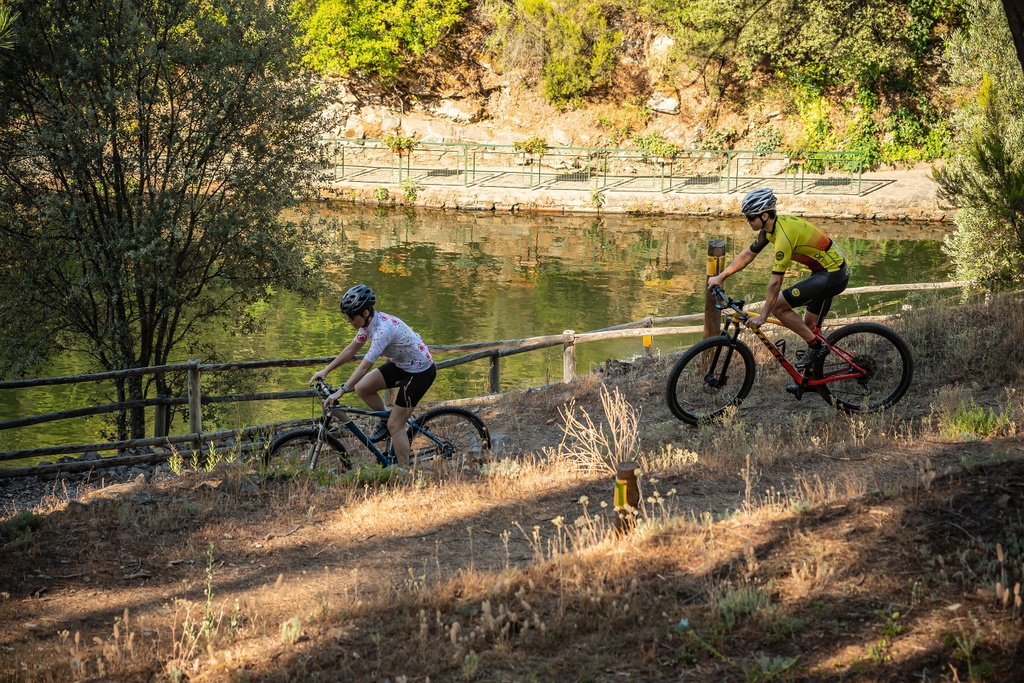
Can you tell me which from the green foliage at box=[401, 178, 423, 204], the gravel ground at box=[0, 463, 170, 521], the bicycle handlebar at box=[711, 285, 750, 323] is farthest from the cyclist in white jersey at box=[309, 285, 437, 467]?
the green foliage at box=[401, 178, 423, 204]

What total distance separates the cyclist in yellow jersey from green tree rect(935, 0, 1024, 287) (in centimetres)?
735

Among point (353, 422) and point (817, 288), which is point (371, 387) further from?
point (817, 288)

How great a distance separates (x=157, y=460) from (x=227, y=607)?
643cm

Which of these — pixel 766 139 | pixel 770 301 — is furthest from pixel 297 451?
pixel 766 139

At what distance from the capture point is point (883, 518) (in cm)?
583

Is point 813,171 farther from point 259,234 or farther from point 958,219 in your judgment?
point 259,234

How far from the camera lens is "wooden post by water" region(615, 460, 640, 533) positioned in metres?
6.09

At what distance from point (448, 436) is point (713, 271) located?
130 inches

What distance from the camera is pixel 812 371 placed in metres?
9.05

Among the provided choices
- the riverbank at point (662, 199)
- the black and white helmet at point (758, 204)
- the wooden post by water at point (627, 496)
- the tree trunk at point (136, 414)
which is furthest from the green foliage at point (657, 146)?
the wooden post by water at point (627, 496)

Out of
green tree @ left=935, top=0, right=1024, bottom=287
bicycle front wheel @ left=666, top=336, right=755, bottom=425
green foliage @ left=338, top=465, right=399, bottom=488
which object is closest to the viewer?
green foliage @ left=338, top=465, right=399, bottom=488

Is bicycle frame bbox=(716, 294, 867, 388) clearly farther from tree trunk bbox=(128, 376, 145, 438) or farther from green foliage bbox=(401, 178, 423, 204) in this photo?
green foliage bbox=(401, 178, 423, 204)

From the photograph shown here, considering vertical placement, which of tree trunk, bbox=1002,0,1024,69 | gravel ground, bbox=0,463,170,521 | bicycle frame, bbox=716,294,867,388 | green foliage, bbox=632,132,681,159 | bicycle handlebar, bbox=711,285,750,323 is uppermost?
green foliage, bbox=632,132,681,159

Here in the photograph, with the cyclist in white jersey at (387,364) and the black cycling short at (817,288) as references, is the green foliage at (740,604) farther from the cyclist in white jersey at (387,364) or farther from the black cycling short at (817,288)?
the black cycling short at (817,288)
